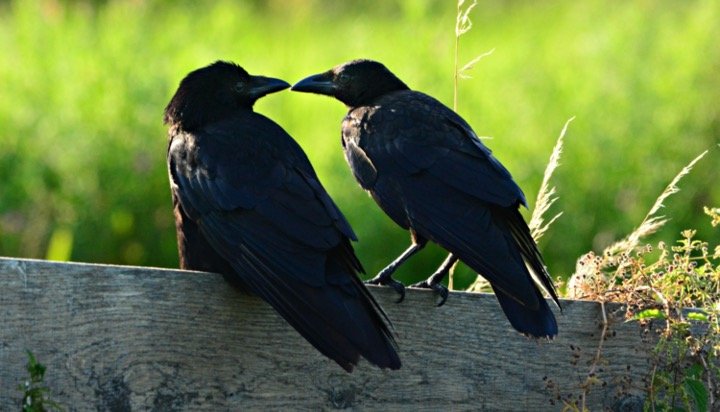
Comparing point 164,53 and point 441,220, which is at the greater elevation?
point 164,53

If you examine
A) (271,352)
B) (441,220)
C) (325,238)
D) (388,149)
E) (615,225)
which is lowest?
(271,352)

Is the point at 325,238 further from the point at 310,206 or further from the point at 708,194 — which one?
the point at 708,194

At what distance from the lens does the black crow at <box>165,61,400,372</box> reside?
2.92m

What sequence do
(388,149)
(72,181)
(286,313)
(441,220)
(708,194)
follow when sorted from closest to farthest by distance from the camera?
(286,313), (441,220), (388,149), (72,181), (708,194)

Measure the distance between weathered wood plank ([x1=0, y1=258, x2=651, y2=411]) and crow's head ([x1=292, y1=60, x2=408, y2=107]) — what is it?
1302 millimetres

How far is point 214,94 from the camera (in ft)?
12.6

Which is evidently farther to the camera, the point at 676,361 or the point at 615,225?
the point at 615,225

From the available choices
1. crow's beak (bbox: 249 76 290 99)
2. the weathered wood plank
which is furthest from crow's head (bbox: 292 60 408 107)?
the weathered wood plank

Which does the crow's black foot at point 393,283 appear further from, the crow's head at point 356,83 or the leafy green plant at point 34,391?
the leafy green plant at point 34,391

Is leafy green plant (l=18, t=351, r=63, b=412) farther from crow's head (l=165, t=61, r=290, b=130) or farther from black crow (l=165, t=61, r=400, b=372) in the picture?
crow's head (l=165, t=61, r=290, b=130)

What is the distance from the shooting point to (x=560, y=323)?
345cm

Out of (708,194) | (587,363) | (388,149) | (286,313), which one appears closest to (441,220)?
(388,149)

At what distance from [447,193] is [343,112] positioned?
176 inches

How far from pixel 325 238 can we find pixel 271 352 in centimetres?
32
